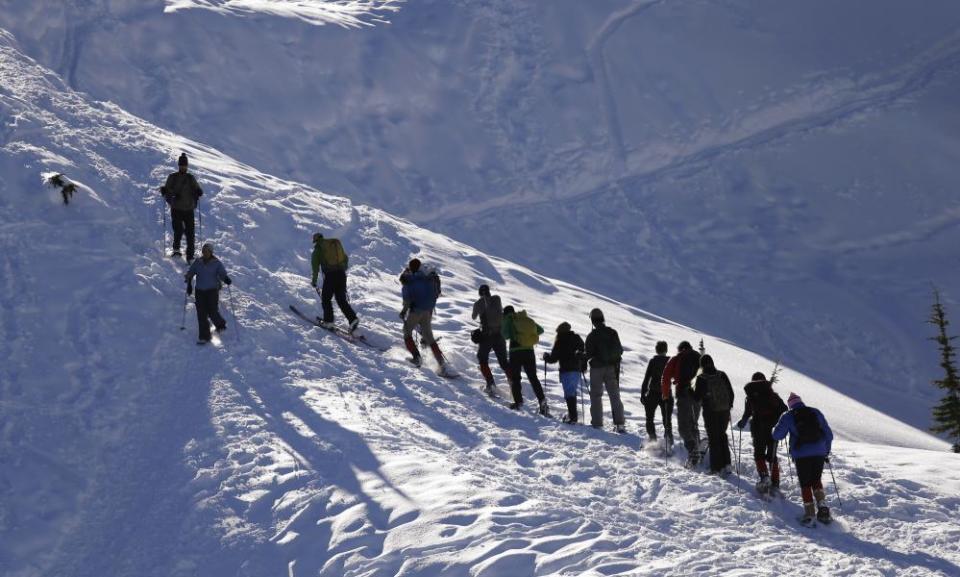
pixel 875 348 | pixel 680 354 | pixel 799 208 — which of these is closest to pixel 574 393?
pixel 680 354

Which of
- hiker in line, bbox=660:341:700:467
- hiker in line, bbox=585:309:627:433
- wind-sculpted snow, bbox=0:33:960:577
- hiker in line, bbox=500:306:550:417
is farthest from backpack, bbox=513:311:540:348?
hiker in line, bbox=660:341:700:467

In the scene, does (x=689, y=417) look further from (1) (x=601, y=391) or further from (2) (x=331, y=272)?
(2) (x=331, y=272)

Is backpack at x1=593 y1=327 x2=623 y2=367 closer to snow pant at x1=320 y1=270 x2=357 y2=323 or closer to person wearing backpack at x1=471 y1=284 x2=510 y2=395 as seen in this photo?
person wearing backpack at x1=471 y1=284 x2=510 y2=395

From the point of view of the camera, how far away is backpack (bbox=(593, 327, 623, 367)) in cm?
1452

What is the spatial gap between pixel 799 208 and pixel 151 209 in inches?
1046

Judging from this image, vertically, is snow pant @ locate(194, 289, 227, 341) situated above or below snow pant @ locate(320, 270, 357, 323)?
below

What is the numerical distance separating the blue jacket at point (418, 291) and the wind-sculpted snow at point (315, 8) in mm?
29557

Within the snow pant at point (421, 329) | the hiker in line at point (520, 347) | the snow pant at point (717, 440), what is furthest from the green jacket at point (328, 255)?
the snow pant at point (717, 440)

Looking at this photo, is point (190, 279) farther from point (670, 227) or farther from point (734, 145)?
point (734, 145)

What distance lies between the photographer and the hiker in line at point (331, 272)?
53.2 feet

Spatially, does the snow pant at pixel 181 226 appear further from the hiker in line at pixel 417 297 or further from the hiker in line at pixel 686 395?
the hiker in line at pixel 686 395

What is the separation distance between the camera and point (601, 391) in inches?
579

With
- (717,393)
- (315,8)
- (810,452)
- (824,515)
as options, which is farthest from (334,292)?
(315,8)

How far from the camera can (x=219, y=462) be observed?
11859 mm
